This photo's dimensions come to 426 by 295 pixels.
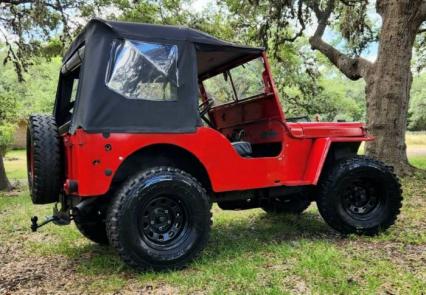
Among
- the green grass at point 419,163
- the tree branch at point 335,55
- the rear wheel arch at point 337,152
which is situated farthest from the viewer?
the green grass at point 419,163

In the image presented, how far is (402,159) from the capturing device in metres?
10.6

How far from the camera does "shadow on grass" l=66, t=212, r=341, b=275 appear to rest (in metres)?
4.96

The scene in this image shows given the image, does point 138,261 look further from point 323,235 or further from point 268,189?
point 323,235

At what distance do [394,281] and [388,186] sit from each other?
6.28ft

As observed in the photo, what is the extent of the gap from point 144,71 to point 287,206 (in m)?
3.23

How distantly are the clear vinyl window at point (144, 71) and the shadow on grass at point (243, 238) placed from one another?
175cm

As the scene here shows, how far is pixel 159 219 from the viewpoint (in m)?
4.64

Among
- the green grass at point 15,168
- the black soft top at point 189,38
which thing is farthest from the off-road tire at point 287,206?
the green grass at point 15,168

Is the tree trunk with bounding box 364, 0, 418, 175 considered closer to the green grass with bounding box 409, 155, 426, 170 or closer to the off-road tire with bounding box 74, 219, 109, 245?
the green grass with bounding box 409, 155, 426, 170

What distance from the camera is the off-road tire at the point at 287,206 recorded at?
6.49 meters

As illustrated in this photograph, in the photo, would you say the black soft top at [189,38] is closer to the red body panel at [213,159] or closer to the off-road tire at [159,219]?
the red body panel at [213,159]

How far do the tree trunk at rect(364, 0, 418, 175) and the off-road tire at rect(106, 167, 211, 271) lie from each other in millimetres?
6884

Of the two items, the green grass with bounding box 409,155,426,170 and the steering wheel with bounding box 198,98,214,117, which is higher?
the steering wheel with bounding box 198,98,214,117

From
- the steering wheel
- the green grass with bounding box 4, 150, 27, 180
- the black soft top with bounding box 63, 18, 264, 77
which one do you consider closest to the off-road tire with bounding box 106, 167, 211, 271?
the steering wheel
